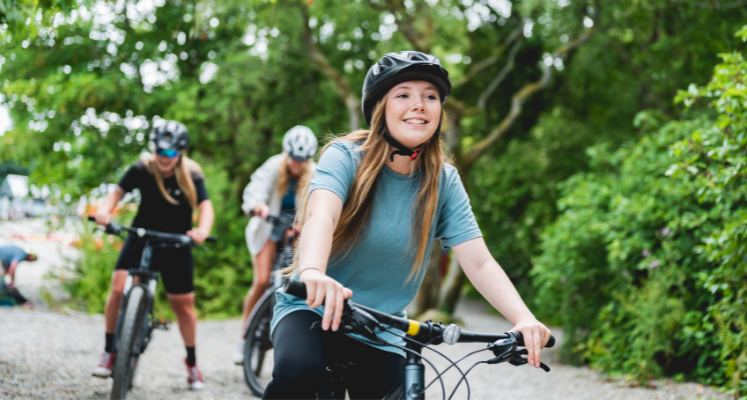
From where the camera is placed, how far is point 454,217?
237 centimetres

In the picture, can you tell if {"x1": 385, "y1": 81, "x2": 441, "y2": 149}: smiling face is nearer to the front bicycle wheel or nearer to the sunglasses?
the sunglasses

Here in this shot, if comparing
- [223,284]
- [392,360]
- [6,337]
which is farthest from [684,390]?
[223,284]

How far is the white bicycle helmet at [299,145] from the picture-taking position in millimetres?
5238

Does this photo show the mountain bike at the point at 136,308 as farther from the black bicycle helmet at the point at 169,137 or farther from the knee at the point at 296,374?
the knee at the point at 296,374

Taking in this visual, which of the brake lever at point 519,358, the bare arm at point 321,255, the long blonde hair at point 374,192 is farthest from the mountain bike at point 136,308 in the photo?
the brake lever at point 519,358

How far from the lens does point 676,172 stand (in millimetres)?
4973

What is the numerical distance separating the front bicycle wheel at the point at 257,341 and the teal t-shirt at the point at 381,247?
3.04 m

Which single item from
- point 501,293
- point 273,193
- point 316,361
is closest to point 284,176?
point 273,193

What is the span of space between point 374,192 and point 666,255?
5.21 m

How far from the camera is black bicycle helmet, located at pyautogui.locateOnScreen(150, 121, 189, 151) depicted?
15.5 ft

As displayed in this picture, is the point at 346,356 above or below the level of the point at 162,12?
below

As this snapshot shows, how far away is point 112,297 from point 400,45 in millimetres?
9149

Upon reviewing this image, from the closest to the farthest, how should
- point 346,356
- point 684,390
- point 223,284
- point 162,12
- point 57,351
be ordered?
point 346,356
point 684,390
point 57,351
point 223,284
point 162,12

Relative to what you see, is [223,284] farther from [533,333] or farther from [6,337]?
[533,333]
